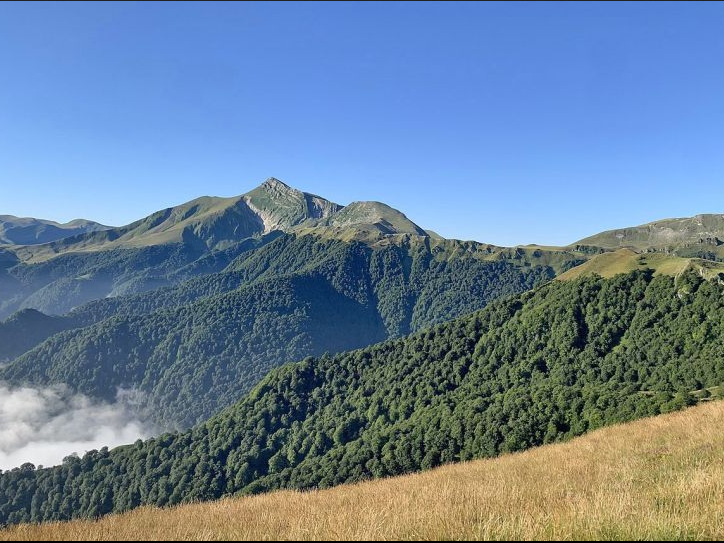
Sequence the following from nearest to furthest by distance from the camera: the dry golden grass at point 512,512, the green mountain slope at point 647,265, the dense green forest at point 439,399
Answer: the dry golden grass at point 512,512 → the dense green forest at point 439,399 → the green mountain slope at point 647,265

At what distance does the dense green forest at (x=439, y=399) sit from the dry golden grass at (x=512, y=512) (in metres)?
38.3

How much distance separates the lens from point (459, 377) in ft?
431

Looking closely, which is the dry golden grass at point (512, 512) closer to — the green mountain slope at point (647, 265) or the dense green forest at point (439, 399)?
the dense green forest at point (439, 399)

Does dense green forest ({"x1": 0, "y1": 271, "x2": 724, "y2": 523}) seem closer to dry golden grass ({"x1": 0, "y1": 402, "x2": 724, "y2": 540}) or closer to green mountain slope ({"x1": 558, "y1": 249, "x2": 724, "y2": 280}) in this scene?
green mountain slope ({"x1": 558, "y1": 249, "x2": 724, "y2": 280})

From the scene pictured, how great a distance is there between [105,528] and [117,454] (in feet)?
584

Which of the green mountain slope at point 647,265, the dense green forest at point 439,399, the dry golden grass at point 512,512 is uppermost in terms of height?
the green mountain slope at point 647,265

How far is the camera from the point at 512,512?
8.70 metres

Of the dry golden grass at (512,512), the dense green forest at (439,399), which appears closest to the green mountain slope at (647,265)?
the dense green forest at (439,399)

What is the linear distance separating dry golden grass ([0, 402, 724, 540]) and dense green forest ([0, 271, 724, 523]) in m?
38.3

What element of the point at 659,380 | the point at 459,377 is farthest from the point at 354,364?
the point at 659,380

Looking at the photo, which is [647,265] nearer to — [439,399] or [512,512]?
[439,399]

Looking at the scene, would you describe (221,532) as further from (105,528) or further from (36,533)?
(36,533)

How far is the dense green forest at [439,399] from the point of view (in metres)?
75.8

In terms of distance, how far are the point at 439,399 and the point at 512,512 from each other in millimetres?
116132
